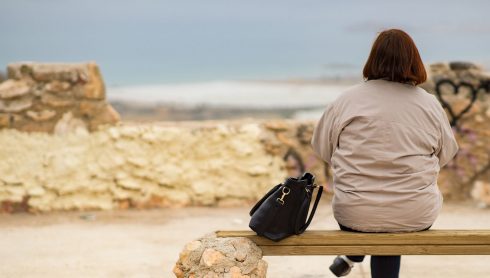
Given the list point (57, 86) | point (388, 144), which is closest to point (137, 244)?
point (57, 86)

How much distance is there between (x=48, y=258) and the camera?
5309 millimetres

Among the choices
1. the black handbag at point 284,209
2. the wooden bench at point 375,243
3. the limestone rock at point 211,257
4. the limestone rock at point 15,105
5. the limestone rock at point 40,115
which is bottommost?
the limestone rock at point 40,115

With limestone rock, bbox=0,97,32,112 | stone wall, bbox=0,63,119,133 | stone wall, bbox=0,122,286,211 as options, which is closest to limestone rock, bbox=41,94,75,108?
stone wall, bbox=0,63,119,133

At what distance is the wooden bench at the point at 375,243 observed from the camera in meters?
3.37

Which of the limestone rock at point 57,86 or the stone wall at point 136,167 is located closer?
the stone wall at point 136,167

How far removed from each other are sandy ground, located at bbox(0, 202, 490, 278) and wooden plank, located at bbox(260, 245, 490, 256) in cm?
133

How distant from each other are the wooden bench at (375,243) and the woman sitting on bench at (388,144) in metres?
0.05

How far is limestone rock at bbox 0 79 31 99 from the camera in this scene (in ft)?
22.3

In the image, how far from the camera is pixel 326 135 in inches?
138

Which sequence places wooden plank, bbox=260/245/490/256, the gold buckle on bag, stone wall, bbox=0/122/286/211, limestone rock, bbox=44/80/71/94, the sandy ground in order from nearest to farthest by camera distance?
the gold buckle on bag → wooden plank, bbox=260/245/490/256 → the sandy ground → stone wall, bbox=0/122/286/211 → limestone rock, bbox=44/80/71/94

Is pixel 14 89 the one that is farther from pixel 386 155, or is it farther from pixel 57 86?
A: pixel 386 155

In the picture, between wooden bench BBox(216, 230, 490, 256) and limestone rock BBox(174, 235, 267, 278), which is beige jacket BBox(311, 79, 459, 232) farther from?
limestone rock BBox(174, 235, 267, 278)

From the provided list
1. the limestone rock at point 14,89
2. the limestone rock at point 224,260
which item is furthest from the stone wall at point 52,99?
the limestone rock at point 224,260

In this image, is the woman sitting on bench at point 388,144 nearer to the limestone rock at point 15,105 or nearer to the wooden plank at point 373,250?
the wooden plank at point 373,250
